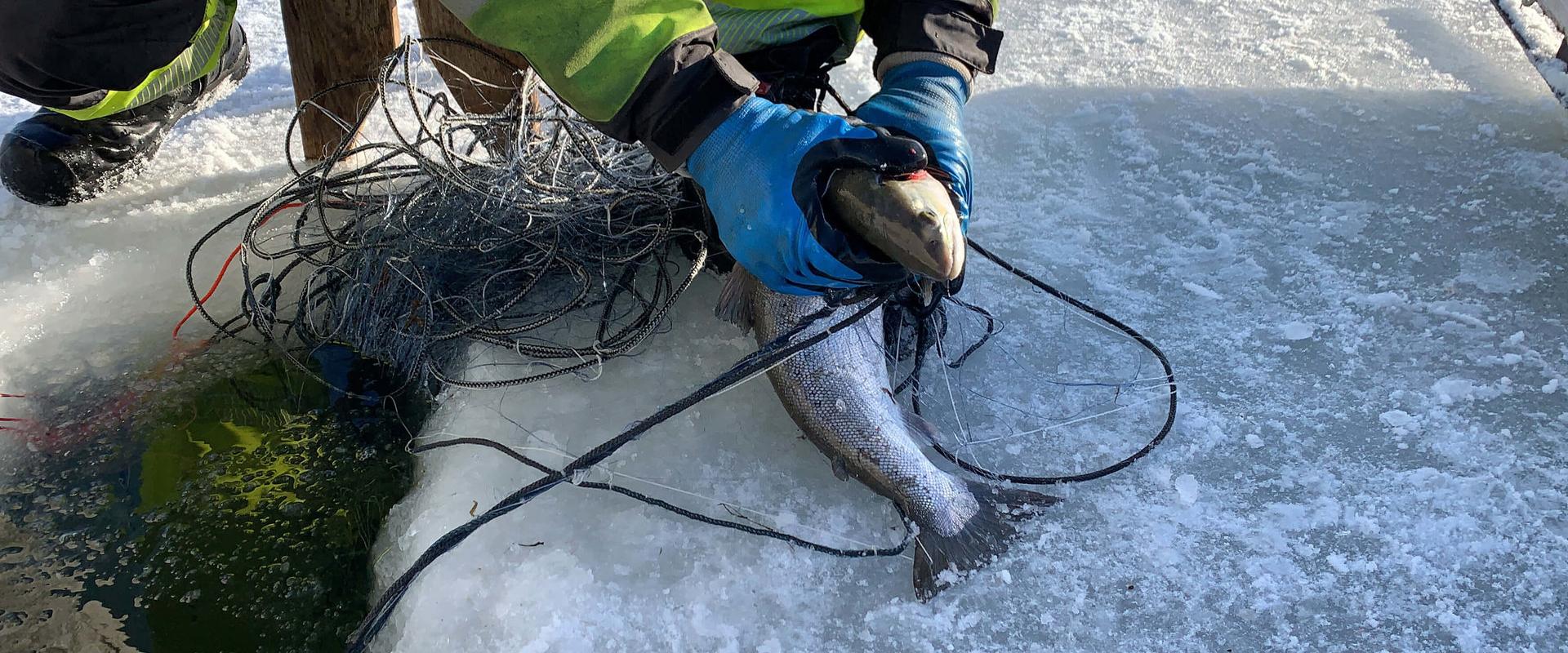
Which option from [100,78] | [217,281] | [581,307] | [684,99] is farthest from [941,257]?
[100,78]

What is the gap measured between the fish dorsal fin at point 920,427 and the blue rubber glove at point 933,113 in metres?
0.37

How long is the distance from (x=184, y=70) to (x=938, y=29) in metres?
1.99

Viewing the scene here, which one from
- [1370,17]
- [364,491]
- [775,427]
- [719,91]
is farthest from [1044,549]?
[1370,17]

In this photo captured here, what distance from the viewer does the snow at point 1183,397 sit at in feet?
5.41

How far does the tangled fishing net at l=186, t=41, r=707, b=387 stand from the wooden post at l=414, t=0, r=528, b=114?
7.0 inches

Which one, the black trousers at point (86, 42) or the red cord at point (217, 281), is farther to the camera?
the red cord at point (217, 281)

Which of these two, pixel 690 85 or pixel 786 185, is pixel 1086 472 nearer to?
pixel 786 185

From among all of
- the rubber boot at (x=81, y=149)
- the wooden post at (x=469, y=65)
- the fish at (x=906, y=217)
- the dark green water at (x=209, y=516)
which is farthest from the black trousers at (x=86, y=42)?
the fish at (x=906, y=217)

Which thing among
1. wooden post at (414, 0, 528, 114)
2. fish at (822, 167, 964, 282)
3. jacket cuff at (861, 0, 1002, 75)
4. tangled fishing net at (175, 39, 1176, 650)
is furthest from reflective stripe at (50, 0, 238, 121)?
fish at (822, 167, 964, 282)

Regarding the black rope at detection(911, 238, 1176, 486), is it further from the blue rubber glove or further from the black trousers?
the black trousers

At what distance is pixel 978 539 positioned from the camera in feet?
5.73

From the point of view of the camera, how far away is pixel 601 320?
220 cm

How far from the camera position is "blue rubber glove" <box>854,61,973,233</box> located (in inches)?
74.1

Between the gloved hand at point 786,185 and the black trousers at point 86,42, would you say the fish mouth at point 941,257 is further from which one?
the black trousers at point 86,42
